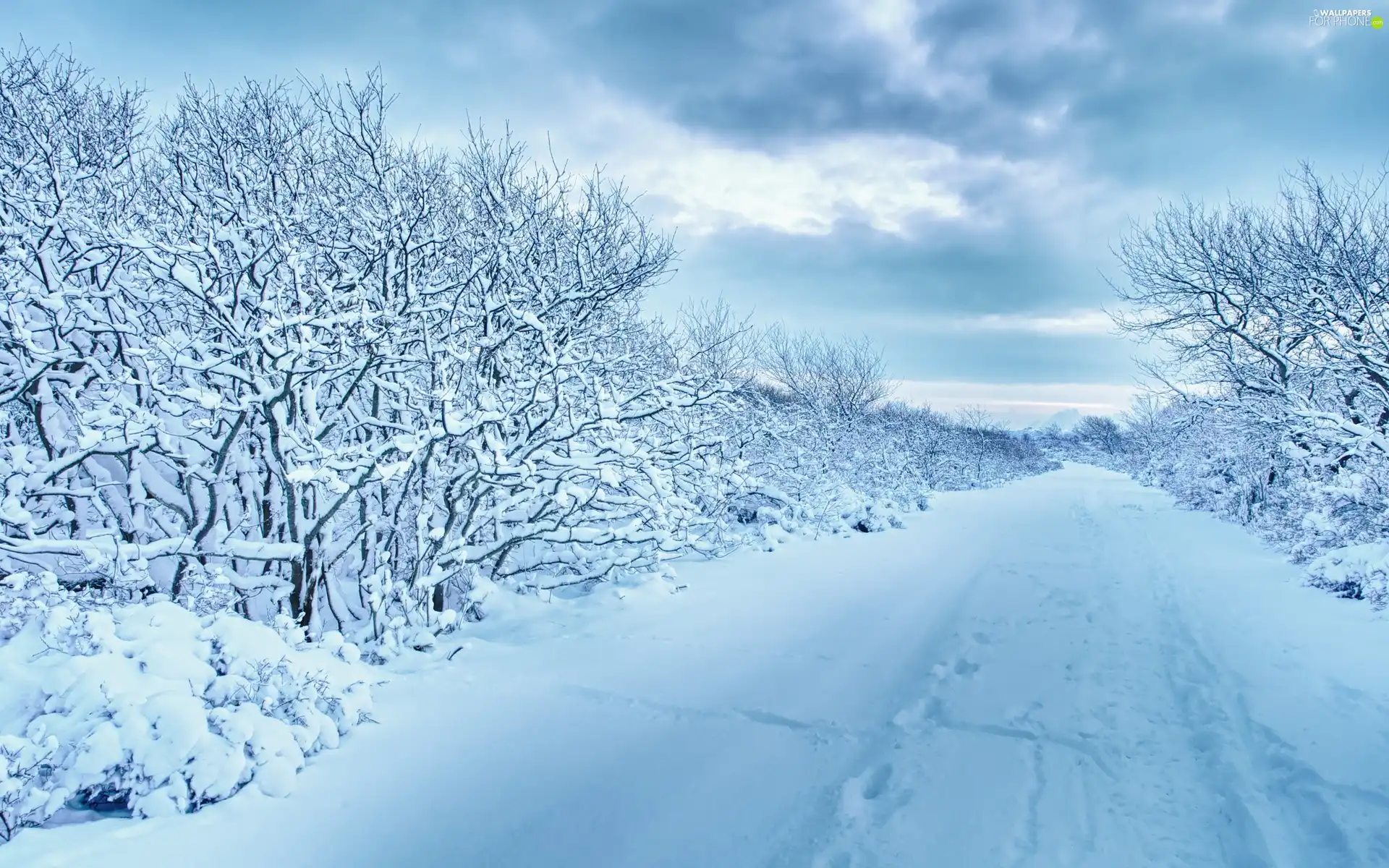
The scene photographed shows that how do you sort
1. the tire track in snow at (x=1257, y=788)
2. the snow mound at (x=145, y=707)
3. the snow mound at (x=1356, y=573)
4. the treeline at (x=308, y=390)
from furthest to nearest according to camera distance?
the snow mound at (x=1356, y=573), the treeline at (x=308, y=390), the tire track in snow at (x=1257, y=788), the snow mound at (x=145, y=707)

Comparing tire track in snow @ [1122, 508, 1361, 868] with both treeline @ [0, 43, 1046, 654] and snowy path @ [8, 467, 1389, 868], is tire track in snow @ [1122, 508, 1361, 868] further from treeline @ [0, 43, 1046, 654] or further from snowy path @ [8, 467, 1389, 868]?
treeline @ [0, 43, 1046, 654]

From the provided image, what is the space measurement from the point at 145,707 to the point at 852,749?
3.89 meters

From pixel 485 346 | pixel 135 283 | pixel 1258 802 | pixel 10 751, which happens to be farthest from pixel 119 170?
pixel 1258 802

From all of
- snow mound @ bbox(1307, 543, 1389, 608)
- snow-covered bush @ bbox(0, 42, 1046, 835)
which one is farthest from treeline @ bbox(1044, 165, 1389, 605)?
snow-covered bush @ bbox(0, 42, 1046, 835)

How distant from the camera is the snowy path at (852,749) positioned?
3.00 meters

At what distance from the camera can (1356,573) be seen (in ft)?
24.1

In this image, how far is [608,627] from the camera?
638cm

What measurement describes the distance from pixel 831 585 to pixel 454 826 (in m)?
6.34

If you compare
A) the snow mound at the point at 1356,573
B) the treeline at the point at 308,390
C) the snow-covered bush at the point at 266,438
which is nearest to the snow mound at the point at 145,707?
the snow-covered bush at the point at 266,438

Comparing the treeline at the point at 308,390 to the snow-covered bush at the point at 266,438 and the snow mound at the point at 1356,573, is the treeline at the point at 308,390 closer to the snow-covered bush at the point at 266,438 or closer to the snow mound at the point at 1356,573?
the snow-covered bush at the point at 266,438

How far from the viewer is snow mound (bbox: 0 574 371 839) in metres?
2.83

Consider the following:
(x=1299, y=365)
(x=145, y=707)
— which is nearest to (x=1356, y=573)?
(x=1299, y=365)

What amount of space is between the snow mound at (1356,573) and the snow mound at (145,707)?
1004cm

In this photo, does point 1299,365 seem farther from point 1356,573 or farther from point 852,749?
point 852,749
